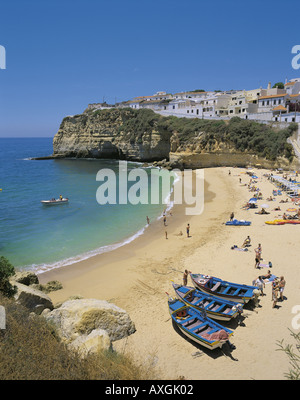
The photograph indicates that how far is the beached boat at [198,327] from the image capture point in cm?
796

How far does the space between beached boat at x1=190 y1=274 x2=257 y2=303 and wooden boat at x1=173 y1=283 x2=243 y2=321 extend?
405mm

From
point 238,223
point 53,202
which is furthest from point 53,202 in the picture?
point 238,223

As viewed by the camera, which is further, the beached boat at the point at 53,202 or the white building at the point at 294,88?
the white building at the point at 294,88

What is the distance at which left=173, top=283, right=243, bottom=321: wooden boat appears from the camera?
9.30m

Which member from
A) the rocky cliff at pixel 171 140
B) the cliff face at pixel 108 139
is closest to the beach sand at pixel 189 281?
the rocky cliff at pixel 171 140

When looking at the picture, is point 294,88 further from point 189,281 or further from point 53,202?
point 189,281

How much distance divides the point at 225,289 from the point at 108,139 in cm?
6143

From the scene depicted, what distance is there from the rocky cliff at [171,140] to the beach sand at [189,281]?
20.7 m

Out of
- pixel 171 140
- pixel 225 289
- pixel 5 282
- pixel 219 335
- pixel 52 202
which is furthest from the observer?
pixel 171 140

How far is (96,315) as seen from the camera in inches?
339

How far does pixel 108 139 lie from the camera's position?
67.8 meters

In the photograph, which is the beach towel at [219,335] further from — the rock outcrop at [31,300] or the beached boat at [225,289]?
the rock outcrop at [31,300]

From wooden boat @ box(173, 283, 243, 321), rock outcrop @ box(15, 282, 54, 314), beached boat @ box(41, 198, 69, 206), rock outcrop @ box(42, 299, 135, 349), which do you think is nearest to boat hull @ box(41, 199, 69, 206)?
beached boat @ box(41, 198, 69, 206)
